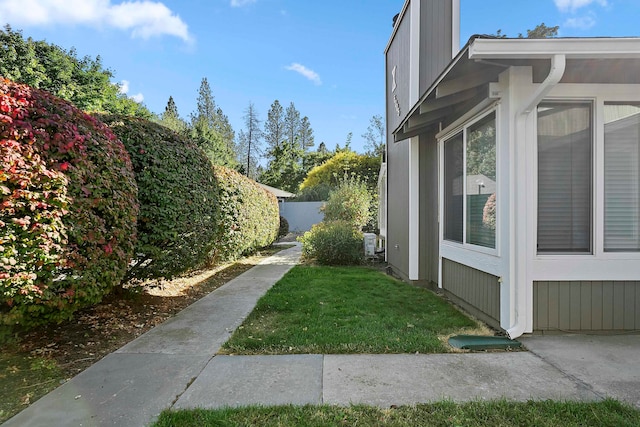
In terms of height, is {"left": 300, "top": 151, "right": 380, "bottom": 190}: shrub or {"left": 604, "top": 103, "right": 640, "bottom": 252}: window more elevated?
{"left": 300, "top": 151, "right": 380, "bottom": 190}: shrub

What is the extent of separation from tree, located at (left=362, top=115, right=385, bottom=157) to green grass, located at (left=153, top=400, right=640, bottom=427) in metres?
28.2

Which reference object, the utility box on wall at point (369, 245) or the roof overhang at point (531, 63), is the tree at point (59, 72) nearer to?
the utility box on wall at point (369, 245)

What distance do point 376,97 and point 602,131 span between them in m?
24.4

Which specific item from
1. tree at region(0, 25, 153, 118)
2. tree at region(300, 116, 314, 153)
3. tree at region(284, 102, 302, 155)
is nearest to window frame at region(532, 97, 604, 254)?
tree at region(0, 25, 153, 118)

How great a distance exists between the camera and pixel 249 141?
3594 cm

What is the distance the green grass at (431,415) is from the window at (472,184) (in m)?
2.01

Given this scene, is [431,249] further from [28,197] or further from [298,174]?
[298,174]

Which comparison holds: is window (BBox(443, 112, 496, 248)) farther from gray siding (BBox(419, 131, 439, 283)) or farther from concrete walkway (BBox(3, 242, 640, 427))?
concrete walkway (BBox(3, 242, 640, 427))

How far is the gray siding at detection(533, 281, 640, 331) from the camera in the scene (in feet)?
12.0

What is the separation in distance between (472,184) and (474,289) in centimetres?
136

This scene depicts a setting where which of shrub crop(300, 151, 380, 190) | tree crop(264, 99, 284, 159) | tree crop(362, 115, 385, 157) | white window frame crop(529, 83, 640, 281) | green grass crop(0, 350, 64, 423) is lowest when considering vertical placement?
green grass crop(0, 350, 64, 423)

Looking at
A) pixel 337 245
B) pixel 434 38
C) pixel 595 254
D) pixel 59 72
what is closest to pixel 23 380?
pixel 595 254

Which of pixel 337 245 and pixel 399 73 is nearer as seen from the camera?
pixel 399 73

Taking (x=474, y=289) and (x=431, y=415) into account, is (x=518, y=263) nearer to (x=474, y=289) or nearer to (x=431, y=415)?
(x=474, y=289)
